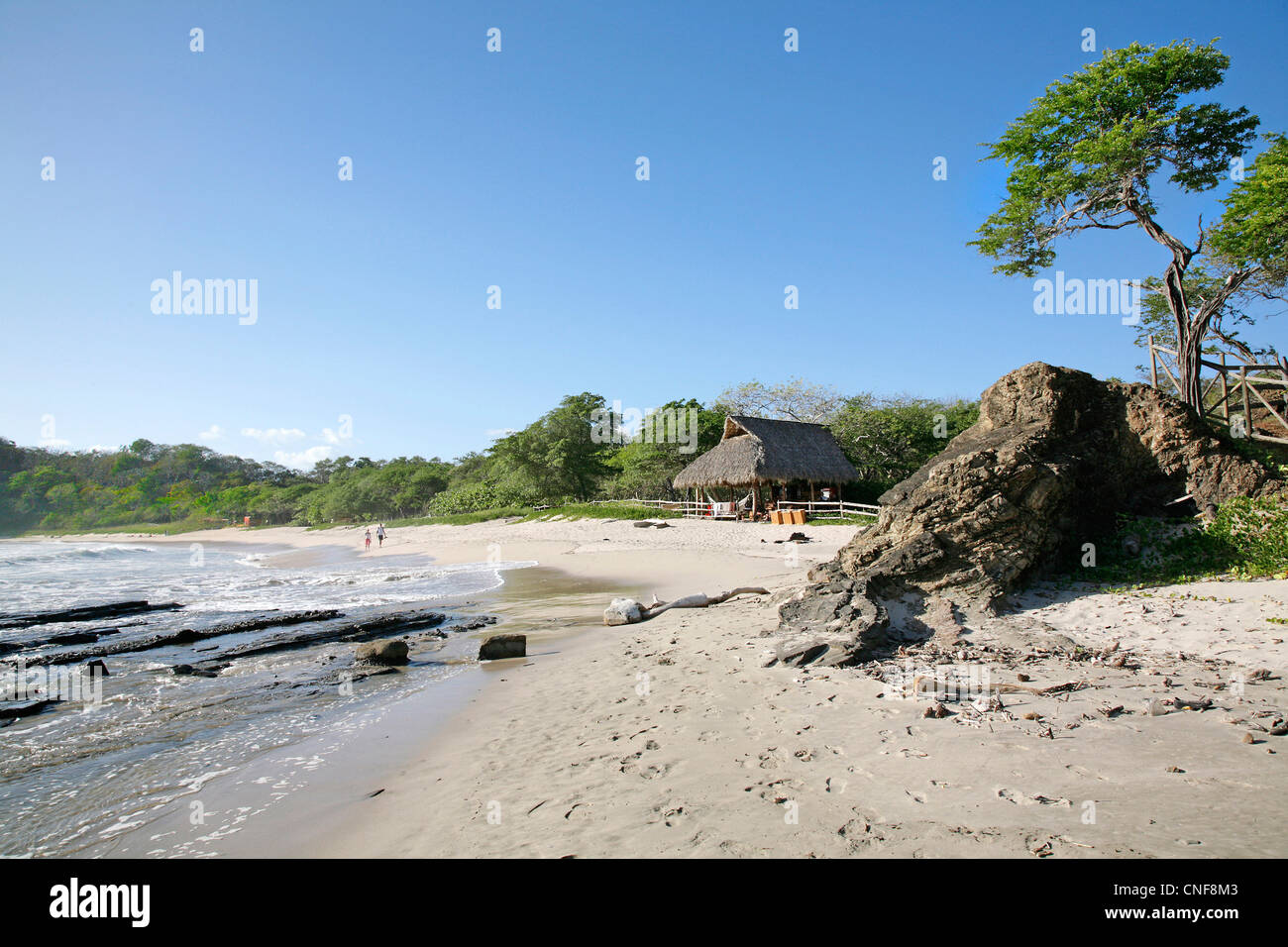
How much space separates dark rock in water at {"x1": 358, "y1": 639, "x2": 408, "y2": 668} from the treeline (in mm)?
29897

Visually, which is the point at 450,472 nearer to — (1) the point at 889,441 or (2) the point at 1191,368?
(1) the point at 889,441

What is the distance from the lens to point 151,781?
16.3 ft

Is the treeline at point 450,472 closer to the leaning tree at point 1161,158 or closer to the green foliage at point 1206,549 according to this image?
the leaning tree at point 1161,158

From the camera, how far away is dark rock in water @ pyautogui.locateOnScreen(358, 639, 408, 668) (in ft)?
28.2

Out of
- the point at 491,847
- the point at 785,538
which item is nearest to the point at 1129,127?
the point at 785,538

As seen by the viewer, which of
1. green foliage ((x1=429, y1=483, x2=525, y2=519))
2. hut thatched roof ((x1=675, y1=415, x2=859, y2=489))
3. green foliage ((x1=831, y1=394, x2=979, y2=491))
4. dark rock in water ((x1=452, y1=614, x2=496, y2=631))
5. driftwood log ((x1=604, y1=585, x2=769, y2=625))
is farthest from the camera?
green foliage ((x1=429, y1=483, x2=525, y2=519))

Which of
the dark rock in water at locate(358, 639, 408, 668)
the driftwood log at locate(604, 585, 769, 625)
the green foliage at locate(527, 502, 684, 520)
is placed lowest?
the dark rock in water at locate(358, 639, 408, 668)

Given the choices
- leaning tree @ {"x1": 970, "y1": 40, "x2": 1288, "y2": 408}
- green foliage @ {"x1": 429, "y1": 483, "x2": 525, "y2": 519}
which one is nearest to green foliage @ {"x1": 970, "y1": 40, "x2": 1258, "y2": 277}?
leaning tree @ {"x1": 970, "y1": 40, "x2": 1288, "y2": 408}

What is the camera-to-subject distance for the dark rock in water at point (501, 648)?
8602 millimetres

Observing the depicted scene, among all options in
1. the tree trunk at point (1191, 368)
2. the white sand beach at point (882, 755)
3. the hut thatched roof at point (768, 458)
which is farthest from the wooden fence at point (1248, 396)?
the hut thatched roof at point (768, 458)

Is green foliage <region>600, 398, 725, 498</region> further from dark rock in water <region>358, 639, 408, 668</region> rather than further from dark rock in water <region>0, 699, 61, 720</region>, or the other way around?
dark rock in water <region>0, 699, 61, 720</region>

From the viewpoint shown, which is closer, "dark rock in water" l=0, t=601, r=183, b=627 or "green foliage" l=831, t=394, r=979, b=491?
"dark rock in water" l=0, t=601, r=183, b=627
